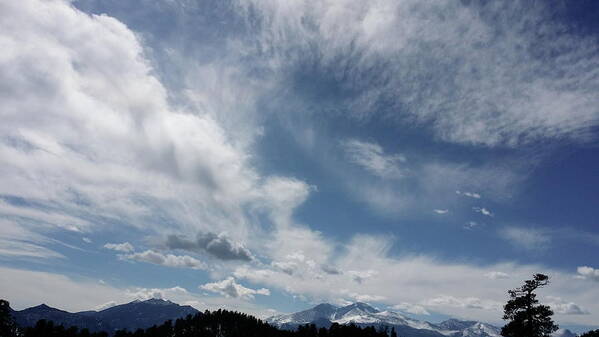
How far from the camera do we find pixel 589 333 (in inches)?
3561

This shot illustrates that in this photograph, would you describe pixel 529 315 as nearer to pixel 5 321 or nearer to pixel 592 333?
pixel 592 333

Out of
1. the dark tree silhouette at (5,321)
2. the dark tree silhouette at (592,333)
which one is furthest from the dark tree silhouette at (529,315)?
the dark tree silhouette at (5,321)

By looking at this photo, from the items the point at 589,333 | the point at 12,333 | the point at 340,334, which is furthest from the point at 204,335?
the point at 589,333

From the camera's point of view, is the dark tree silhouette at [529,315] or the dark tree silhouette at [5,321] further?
the dark tree silhouette at [5,321]

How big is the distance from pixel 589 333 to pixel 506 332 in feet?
190

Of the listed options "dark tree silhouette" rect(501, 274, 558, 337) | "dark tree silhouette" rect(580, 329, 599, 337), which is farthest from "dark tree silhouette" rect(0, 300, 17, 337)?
"dark tree silhouette" rect(580, 329, 599, 337)

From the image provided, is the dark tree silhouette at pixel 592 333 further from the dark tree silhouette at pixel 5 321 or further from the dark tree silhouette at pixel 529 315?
the dark tree silhouette at pixel 5 321

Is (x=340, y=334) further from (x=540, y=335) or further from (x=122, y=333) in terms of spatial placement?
(x=540, y=335)

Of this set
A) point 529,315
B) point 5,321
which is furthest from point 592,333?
point 5,321

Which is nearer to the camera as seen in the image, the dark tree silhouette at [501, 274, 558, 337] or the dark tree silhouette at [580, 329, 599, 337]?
the dark tree silhouette at [501, 274, 558, 337]

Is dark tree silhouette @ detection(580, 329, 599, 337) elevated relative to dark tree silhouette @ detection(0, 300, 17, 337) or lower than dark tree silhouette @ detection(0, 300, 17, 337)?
elevated

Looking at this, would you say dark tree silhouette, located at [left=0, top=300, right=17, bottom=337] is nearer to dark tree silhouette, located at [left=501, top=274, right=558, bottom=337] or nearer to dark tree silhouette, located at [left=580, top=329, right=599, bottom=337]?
dark tree silhouette, located at [left=501, top=274, right=558, bottom=337]

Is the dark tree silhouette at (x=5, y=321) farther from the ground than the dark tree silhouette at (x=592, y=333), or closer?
closer

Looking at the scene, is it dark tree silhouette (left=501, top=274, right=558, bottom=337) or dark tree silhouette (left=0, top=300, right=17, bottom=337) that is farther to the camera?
dark tree silhouette (left=0, top=300, right=17, bottom=337)
